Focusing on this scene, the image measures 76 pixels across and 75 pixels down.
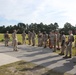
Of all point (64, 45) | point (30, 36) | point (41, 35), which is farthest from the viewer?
point (30, 36)

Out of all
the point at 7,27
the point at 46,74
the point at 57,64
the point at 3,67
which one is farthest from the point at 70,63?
the point at 7,27

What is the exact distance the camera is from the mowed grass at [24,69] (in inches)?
356

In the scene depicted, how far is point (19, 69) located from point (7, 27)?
86675mm

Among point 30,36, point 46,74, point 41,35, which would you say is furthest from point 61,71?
point 30,36

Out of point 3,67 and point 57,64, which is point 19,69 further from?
point 57,64

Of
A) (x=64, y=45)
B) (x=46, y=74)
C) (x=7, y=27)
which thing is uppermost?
(x=7, y=27)

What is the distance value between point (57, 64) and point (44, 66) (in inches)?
36.3

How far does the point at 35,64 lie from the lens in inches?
421

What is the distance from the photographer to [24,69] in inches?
380

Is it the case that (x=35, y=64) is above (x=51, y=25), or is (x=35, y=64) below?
below

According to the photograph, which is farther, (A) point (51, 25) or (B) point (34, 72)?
(A) point (51, 25)

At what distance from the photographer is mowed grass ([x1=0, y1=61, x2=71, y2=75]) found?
29.6ft

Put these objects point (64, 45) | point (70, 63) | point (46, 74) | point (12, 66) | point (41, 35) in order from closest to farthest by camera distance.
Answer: point (46, 74) → point (12, 66) → point (70, 63) → point (64, 45) → point (41, 35)

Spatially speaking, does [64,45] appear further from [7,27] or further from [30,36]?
[7,27]
